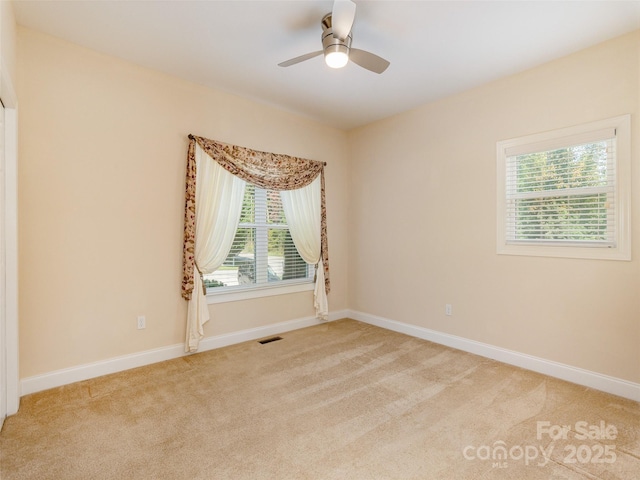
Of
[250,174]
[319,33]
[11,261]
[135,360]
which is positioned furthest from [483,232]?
[11,261]

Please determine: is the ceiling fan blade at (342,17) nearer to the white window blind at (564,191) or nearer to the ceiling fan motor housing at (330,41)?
the ceiling fan motor housing at (330,41)

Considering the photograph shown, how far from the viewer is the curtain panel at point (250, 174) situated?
10.7 ft

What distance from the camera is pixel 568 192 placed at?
9.15ft

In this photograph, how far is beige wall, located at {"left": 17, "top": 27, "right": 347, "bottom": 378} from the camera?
255 cm

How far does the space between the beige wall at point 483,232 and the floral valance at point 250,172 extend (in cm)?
70

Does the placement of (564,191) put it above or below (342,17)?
below

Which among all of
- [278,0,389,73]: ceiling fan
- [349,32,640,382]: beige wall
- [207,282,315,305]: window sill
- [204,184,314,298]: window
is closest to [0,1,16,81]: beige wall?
[278,0,389,73]: ceiling fan

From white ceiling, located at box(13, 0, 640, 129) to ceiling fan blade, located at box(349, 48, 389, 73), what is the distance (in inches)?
10.8

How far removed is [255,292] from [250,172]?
1.41 meters

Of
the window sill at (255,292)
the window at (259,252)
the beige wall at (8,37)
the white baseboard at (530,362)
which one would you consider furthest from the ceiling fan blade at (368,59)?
the white baseboard at (530,362)

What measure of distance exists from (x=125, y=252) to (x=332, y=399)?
2.22 m

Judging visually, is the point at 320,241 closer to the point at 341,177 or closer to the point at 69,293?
the point at 341,177

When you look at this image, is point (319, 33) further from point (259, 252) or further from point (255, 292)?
point (255, 292)

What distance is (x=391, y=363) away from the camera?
3.15 metres
